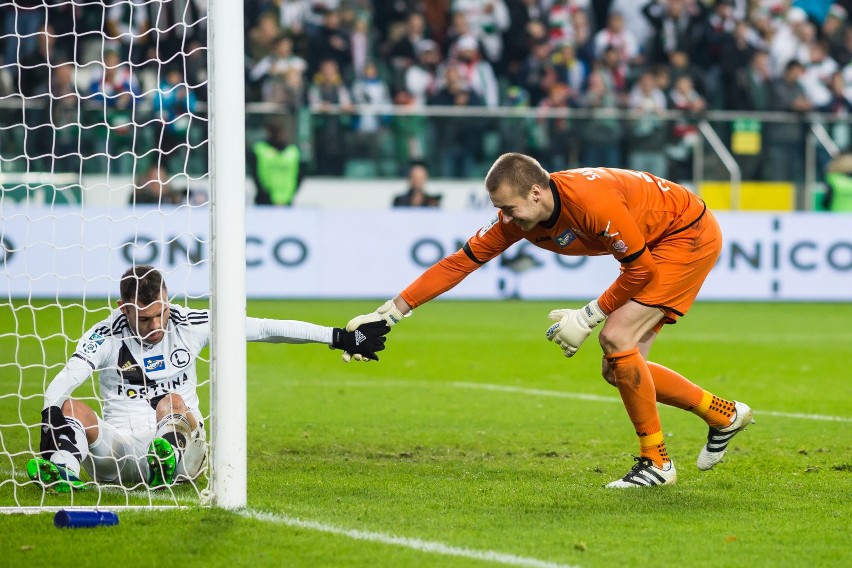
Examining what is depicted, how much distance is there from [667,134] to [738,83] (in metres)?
3.15

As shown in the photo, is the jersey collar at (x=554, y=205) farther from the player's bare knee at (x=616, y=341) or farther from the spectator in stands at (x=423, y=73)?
the spectator in stands at (x=423, y=73)

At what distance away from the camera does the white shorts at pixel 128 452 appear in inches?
235

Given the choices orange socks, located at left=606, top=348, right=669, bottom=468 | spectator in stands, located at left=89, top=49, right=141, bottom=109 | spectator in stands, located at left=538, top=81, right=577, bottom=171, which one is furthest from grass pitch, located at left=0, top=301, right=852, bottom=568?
spectator in stands, located at left=538, top=81, right=577, bottom=171

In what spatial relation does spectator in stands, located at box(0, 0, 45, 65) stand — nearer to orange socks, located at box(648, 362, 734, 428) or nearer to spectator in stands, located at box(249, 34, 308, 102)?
spectator in stands, located at box(249, 34, 308, 102)

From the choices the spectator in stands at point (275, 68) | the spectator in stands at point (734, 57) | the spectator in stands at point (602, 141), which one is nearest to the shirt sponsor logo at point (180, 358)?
the spectator in stands at point (602, 141)

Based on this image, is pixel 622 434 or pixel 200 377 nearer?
pixel 622 434

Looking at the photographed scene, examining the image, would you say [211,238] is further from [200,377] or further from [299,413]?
[200,377]

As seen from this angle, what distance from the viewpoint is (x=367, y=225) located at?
651 inches

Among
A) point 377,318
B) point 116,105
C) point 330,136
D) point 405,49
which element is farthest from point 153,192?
point 377,318

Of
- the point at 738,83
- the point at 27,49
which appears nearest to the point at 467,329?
the point at 27,49

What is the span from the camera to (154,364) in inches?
249

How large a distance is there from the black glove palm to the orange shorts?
130cm

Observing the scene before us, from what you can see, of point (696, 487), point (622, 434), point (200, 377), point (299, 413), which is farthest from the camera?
point (200, 377)

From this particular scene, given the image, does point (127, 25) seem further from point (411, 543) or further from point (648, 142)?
point (411, 543)
